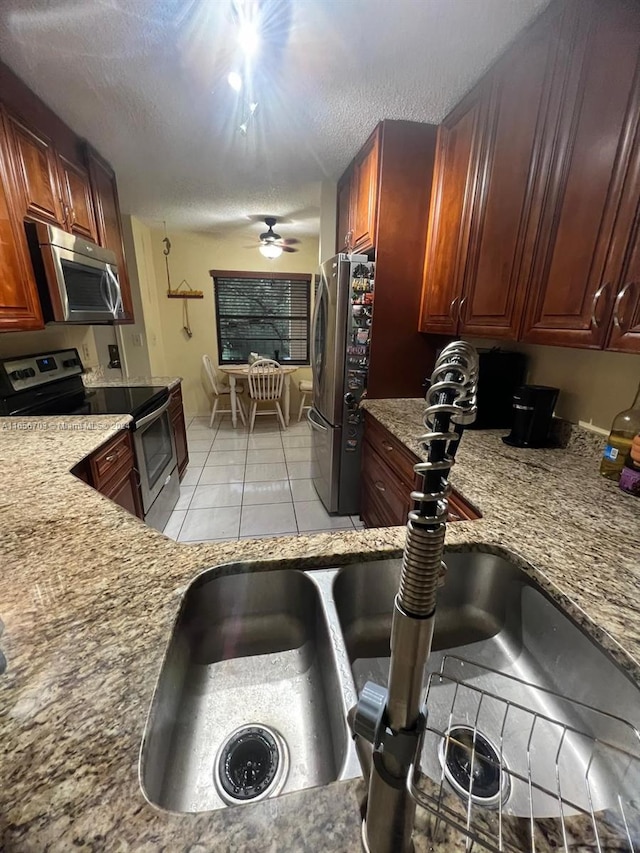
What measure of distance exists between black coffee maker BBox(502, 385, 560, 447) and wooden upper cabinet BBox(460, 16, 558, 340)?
0.81 ft

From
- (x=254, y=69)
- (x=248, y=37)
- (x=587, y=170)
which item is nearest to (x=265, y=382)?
(x=254, y=69)

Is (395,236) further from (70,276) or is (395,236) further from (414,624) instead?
Result: (414,624)

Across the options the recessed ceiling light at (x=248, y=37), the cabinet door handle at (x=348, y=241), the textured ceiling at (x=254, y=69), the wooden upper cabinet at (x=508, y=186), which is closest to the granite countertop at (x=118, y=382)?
the textured ceiling at (x=254, y=69)

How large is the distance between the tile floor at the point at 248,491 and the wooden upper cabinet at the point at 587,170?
5.93 feet

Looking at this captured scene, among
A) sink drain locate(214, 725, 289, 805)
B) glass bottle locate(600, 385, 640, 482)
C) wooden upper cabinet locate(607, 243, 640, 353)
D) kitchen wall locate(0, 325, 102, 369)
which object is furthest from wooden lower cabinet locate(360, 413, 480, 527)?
kitchen wall locate(0, 325, 102, 369)

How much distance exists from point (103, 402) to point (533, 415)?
7.57 feet

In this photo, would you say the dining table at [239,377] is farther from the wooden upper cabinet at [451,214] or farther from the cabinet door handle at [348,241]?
the wooden upper cabinet at [451,214]

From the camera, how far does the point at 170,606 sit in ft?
2.11

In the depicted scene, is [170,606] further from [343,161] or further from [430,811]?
[343,161]

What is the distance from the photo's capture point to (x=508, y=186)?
140 cm

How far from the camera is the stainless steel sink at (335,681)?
575 mm

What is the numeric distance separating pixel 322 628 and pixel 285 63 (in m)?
2.07

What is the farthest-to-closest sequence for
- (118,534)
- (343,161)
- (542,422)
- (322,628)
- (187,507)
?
(187,507) → (343,161) → (542,422) → (118,534) → (322,628)

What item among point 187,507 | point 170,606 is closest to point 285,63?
point 170,606
